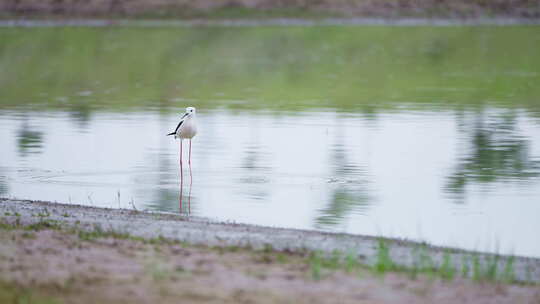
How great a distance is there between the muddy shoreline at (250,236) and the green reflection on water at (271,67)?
11.8 meters

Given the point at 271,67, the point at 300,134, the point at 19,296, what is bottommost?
the point at 19,296

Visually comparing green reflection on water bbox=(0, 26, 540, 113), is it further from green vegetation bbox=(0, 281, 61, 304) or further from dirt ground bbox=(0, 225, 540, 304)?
green vegetation bbox=(0, 281, 61, 304)

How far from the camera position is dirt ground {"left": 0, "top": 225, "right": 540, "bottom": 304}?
680 centimetres

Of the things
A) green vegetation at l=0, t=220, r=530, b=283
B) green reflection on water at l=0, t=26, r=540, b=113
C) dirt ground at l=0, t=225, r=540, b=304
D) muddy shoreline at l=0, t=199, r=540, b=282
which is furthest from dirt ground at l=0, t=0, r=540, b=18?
dirt ground at l=0, t=225, r=540, b=304

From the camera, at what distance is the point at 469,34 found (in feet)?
144

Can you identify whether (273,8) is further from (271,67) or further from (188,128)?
(188,128)

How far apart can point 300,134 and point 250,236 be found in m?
9.46

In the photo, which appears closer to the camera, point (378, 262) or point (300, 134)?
point (378, 262)

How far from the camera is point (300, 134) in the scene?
61.1 ft

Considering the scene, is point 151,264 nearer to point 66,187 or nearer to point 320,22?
point 66,187

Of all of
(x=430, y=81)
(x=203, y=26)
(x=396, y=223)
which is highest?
(x=203, y=26)

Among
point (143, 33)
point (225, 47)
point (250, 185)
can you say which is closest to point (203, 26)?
point (143, 33)

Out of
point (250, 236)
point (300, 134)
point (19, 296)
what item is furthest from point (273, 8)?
point (19, 296)

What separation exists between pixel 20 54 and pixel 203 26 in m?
11.1
